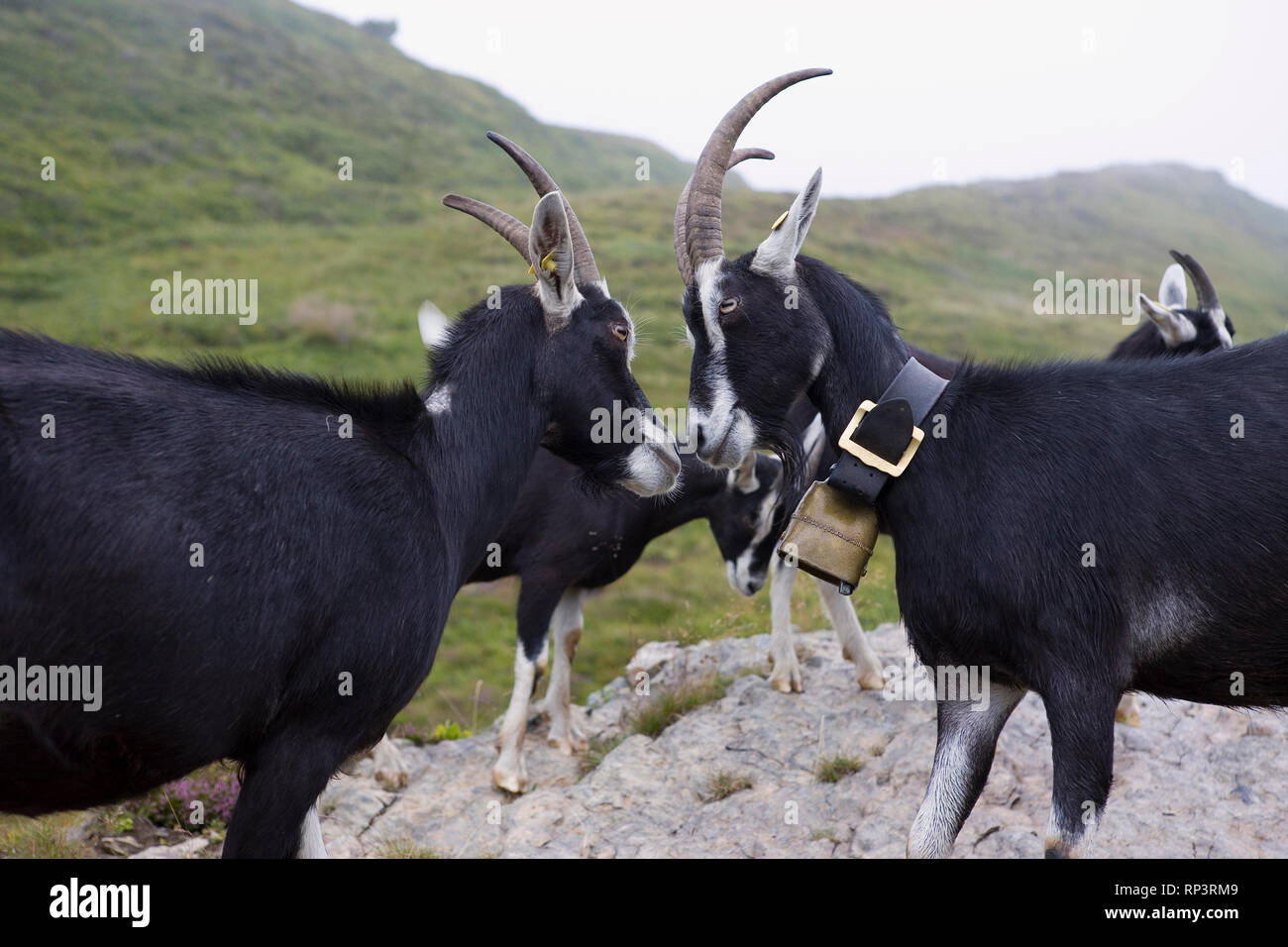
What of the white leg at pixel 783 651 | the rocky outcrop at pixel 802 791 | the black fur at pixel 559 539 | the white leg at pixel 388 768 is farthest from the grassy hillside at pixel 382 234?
the white leg at pixel 388 768

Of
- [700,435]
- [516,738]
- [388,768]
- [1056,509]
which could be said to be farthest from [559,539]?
[1056,509]

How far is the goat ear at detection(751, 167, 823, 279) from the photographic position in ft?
16.1

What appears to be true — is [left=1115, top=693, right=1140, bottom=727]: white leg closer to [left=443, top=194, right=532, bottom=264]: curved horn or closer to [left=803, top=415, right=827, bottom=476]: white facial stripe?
[left=803, top=415, right=827, bottom=476]: white facial stripe

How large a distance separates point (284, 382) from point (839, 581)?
2695mm

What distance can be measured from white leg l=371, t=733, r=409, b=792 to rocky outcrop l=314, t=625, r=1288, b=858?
10cm

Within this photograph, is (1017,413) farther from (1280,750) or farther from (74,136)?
(74,136)

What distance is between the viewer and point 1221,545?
441 cm

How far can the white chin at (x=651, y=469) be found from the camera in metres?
5.36

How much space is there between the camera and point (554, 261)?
5.16m

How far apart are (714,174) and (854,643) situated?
4862mm

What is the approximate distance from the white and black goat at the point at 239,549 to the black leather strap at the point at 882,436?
1429 millimetres

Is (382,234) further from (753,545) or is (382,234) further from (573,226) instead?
(573,226)

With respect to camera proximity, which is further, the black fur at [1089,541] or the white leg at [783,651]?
the white leg at [783,651]

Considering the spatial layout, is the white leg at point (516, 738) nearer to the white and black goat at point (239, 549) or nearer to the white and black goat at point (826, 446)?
the white and black goat at point (826, 446)
